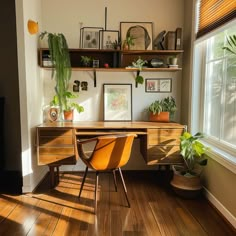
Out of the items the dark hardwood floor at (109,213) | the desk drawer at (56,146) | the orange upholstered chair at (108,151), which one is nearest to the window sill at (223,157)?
the dark hardwood floor at (109,213)

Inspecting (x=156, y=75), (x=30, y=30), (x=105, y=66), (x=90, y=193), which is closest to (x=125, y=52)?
(x=105, y=66)

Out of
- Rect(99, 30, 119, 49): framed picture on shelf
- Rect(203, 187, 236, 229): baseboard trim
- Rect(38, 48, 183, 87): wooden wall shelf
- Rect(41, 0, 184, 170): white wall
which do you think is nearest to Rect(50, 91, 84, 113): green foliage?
Rect(41, 0, 184, 170): white wall

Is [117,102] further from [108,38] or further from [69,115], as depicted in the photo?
[108,38]

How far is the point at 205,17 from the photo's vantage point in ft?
8.74

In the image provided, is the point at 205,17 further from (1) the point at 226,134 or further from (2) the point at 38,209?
(2) the point at 38,209

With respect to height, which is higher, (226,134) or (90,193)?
(226,134)

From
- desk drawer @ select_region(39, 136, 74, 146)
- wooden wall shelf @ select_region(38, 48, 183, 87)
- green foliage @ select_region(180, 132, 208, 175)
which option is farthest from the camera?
wooden wall shelf @ select_region(38, 48, 183, 87)

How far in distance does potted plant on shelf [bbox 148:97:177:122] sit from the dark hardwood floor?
2.92 feet

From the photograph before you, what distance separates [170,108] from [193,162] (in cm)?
85

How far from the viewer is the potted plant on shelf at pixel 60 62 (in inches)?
115

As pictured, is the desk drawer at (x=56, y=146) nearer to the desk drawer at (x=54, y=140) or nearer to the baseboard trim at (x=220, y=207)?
the desk drawer at (x=54, y=140)

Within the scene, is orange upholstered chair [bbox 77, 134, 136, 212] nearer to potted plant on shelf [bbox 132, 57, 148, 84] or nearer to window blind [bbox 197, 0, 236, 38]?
potted plant on shelf [bbox 132, 57, 148, 84]

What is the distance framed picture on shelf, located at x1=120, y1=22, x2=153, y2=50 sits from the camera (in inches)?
129

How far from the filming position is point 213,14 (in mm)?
2467
